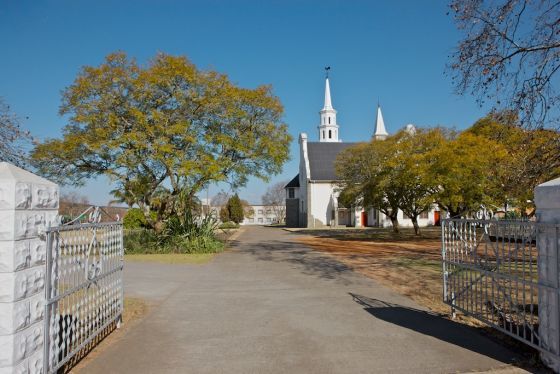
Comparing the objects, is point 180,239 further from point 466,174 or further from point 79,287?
point 79,287

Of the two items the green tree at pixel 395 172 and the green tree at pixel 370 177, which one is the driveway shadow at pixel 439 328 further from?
the green tree at pixel 370 177

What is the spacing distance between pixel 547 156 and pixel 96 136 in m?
16.1

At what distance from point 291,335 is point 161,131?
13780mm

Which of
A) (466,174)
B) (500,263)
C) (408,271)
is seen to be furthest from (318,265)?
(466,174)

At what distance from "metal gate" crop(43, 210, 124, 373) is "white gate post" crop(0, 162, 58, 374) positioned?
0.34 ft

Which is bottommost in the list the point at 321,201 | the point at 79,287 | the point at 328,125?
the point at 79,287

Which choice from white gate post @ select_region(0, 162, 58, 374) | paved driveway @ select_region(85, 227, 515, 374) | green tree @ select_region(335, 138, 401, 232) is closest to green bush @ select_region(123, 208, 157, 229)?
green tree @ select_region(335, 138, 401, 232)

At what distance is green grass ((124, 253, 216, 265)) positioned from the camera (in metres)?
16.0

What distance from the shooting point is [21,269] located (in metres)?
3.77

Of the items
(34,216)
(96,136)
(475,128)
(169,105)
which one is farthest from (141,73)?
(475,128)

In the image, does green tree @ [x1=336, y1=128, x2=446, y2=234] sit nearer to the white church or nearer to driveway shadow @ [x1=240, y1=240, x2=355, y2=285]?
driveway shadow @ [x1=240, y1=240, x2=355, y2=285]

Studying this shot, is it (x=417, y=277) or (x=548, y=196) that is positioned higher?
(x=548, y=196)

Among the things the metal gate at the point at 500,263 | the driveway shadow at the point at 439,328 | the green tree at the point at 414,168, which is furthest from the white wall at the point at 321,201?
the metal gate at the point at 500,263

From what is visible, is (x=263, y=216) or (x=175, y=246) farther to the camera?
(x=263, y=216)
